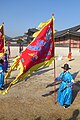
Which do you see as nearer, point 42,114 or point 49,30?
point 42,114

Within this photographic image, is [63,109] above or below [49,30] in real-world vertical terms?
below

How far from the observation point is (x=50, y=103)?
8.70 metres

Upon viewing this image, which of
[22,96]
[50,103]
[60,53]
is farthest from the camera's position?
[60,53]

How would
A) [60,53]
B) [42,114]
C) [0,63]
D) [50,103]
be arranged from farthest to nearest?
[60,53] < [0,63] < [50,103] < [42,114]

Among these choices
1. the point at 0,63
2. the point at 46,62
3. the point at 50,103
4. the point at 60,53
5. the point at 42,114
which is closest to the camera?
the point at 42,114

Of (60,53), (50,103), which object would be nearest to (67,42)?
(60,53)


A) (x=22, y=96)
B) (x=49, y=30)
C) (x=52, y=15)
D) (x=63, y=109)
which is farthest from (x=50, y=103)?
(x=52, y=15)

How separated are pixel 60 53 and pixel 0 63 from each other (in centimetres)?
1921

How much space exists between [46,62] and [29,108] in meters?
1.91

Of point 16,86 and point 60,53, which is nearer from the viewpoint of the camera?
→ point 16,86

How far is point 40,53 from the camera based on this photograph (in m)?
7.80

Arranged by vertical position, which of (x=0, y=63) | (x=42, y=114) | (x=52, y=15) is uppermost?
(x=52, y=15)

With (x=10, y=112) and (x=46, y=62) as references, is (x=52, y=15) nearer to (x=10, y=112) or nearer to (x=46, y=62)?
(x=46, y=62)

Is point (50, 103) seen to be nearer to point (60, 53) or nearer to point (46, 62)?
point (46, 62)
